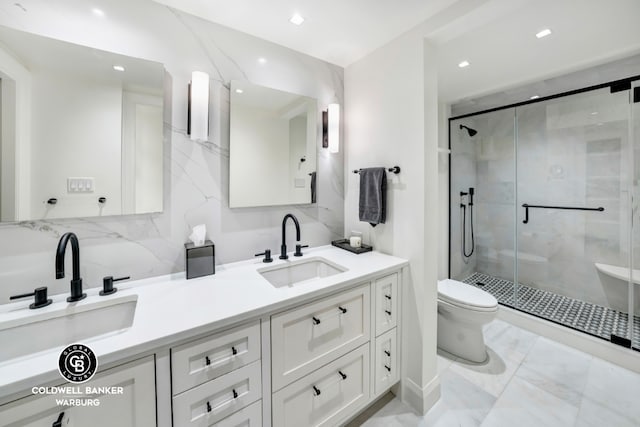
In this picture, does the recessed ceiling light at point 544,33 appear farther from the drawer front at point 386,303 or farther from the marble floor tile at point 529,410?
the marble floor tile at point 529,410

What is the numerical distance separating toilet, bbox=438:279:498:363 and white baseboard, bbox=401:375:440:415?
1.76 feet

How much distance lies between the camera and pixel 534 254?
9.63ft

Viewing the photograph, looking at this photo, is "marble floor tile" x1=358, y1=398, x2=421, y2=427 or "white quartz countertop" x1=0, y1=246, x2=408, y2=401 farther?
"marble floor tile" x1=358, y1=398, x2=421, y2=427

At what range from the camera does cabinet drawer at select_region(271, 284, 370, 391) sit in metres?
1.09

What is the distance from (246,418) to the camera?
101 centimetres

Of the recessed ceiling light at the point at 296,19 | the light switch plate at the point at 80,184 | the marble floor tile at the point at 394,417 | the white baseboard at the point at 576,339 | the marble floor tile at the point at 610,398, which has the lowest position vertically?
the marble floor tile at the point at 394,417

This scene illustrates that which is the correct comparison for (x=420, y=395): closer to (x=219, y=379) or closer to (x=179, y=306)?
(x=219, y=379)

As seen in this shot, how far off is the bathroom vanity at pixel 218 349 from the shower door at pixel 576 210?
2161 mm

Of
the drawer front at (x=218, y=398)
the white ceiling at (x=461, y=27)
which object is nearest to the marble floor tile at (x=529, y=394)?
the drawer front at (x=218, y=398)

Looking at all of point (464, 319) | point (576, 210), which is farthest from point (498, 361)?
point (576, 210)

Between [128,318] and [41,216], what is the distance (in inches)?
22.8

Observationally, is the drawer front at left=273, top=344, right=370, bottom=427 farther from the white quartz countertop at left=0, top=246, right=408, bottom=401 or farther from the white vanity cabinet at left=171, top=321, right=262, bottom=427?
the white quartz countertop at left=0, top=246, right=408, bottom=401

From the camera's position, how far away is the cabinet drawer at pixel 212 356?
0.87m

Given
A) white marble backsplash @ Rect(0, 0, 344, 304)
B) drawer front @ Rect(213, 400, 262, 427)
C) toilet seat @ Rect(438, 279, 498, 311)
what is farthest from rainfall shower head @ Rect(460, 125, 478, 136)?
drawer front @ Rect(213, 400, 262, 427)
